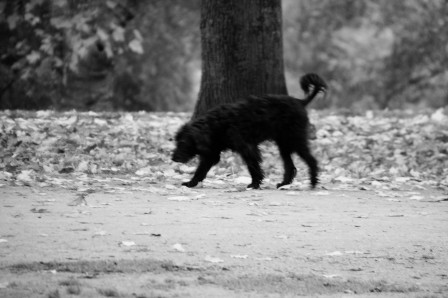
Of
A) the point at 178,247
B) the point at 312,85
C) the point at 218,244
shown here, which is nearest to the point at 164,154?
the point at 312,85

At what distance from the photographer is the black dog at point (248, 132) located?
9.66 m

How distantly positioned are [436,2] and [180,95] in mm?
8631

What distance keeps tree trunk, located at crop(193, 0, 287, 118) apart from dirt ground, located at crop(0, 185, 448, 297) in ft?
11.5

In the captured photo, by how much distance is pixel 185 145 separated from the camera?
32.3 ft

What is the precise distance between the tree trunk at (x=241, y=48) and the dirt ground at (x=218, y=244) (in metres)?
3.51

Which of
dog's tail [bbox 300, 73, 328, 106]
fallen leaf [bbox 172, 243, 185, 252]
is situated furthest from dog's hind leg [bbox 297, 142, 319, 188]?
fallen leaf [bbox 172, 243, 185, 252]

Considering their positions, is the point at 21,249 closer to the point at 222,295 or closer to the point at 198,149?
the point at 222,295

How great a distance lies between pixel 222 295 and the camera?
509cm

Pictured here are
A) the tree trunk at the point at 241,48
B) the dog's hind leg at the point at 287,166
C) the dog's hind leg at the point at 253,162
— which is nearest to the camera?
the dog's hind leg at the point at 253,162

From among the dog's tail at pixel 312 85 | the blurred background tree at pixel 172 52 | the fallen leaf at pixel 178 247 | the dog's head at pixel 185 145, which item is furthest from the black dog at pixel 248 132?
the blurred background tree at pixel 172 52

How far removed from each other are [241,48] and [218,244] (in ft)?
20.6

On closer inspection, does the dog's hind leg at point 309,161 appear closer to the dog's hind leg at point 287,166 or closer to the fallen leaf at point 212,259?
the dog's hind leg at point 287,166

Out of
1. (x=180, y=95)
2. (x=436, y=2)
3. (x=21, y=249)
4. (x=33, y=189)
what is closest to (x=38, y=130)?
(x=33, y=189)

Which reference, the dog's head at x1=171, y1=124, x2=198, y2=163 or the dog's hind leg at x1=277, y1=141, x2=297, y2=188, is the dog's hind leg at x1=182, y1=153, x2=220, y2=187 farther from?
the dog's hind leg at x1=277, y1=141, x2=297, y2=188
